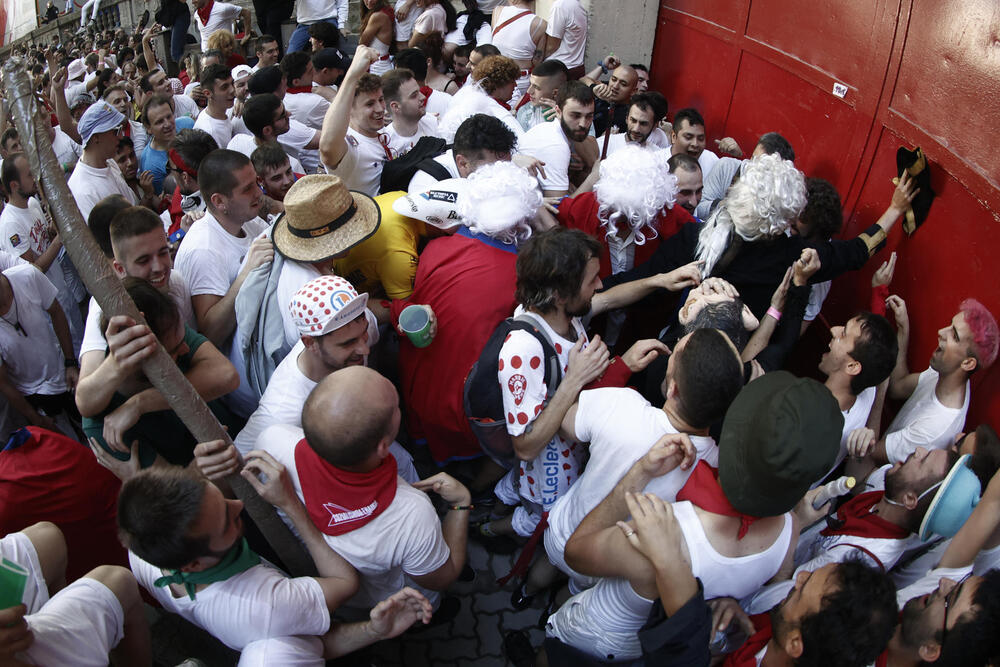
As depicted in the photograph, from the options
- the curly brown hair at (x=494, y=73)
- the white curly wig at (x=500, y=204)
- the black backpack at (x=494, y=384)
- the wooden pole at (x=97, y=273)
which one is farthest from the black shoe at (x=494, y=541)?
the curly brown hair at (x=494, y=73)

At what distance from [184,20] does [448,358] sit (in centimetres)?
1170

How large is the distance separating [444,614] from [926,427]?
248cm

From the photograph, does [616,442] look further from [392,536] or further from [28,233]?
[28,233]

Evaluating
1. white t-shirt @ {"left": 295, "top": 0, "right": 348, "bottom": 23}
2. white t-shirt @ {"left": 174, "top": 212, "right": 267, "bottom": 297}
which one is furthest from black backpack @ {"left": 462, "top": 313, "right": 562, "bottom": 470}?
white t-shirt @ {"left": 295, "top": 0, "right": 348, "bottom": 23}

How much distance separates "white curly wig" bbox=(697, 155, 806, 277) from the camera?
3082mm

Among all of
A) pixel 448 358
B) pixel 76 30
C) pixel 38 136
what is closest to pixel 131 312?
pixel 38 136

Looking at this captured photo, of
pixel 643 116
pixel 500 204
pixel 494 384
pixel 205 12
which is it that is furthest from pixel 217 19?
pixel 494 384

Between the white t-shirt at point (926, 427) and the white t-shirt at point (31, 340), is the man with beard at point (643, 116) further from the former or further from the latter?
the white t-shirt at point (31, 340)

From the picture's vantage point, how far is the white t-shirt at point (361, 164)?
4258 millimetres

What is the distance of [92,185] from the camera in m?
4.46

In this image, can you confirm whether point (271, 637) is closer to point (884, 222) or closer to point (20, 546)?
point (20, 546)

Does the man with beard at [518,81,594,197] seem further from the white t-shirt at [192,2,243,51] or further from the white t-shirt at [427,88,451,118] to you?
the white t-shirt at [192,2,243,51]

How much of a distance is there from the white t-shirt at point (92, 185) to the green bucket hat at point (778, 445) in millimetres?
4476

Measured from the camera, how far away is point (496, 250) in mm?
3166
